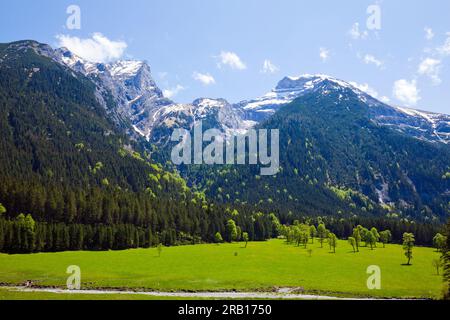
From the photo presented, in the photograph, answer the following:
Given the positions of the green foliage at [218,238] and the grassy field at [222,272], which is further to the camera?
the green foliage at [218,238]

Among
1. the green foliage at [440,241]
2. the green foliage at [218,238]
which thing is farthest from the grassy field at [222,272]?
the green foliage at [218,238]

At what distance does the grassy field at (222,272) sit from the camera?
7669 cm

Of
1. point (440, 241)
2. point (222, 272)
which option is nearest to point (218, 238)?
point (222, 272)

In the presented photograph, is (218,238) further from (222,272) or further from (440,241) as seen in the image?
(440,241)

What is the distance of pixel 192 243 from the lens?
174 metres

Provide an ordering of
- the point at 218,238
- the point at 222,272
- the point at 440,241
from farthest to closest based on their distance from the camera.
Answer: the point at 218,238 < the point at 222,272 < the point at 440,241

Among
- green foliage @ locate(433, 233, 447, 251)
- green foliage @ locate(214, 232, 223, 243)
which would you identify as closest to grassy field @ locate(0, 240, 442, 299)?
green foliage @ locate(433, 233, 447, 251)

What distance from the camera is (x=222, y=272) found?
95312 millimetres

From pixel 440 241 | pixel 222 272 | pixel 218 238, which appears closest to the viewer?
pixel 440 241

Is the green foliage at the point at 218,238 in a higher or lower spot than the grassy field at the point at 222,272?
lower

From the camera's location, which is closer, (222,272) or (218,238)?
(222,272)

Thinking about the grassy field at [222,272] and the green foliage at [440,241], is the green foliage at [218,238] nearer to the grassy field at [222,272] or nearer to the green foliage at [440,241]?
the grassy field at [222,272]
